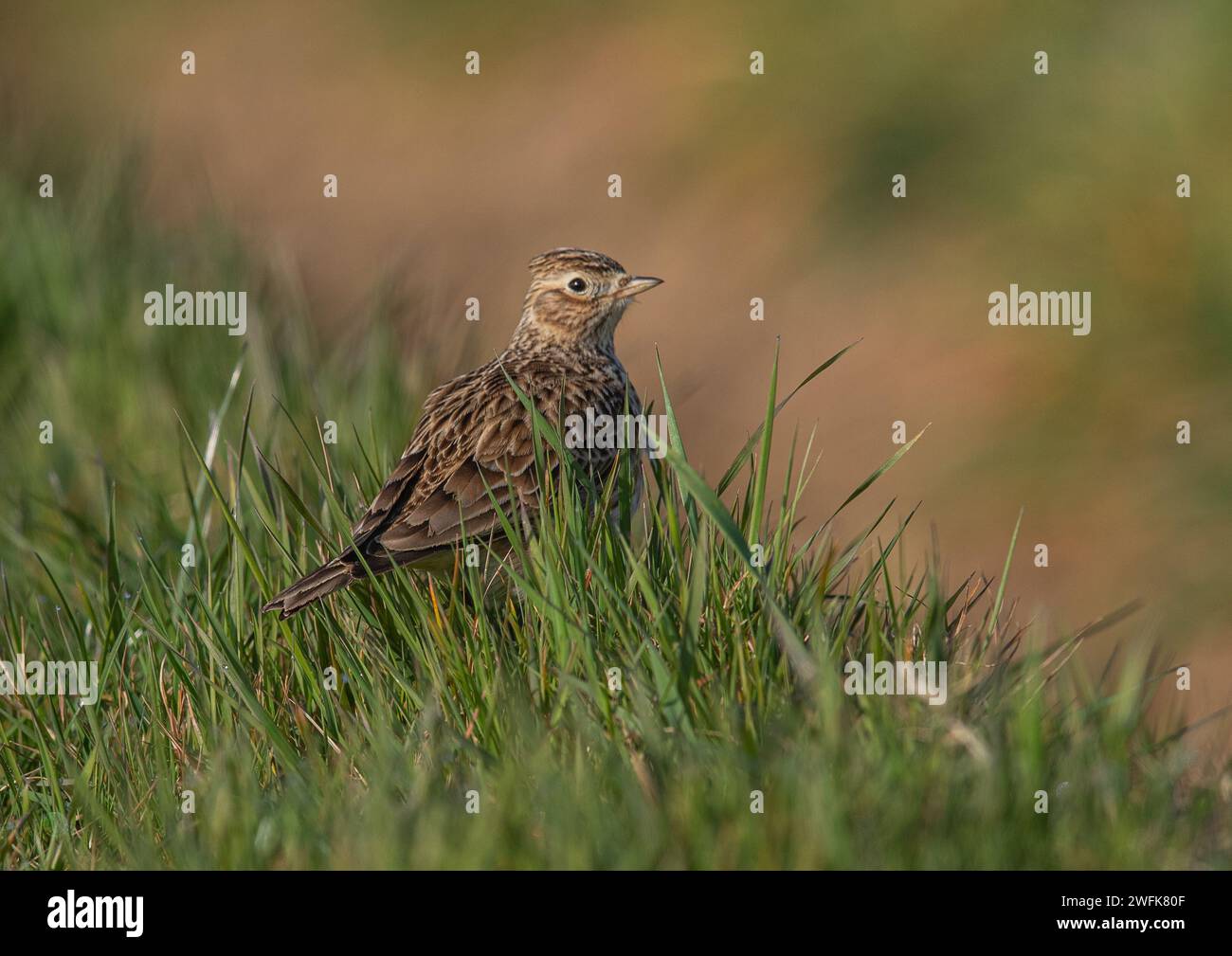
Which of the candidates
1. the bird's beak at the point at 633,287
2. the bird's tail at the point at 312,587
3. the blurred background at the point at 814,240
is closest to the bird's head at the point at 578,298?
the bird's beak at the point at 633,287

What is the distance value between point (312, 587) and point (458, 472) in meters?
1.07

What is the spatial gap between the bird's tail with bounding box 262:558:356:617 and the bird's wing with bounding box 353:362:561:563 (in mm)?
242

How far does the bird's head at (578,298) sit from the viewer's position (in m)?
7.17

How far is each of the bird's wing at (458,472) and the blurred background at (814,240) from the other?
4.59ft

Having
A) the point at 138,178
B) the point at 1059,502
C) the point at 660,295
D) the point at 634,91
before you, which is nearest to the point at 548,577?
the point at 1059,502

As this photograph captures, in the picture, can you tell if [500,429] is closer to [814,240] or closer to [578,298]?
[578,298]

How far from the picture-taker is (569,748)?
411 cm

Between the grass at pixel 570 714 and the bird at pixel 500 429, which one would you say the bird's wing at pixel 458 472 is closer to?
the bird at pixel 500 429

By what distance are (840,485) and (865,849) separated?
31.3 feet

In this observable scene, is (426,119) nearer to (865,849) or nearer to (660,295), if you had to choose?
(660,295)

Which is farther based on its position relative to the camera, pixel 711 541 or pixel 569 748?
pixel 711 541

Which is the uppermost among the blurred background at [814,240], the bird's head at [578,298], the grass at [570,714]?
the blurred background at [814,240]

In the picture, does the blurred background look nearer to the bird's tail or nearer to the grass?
the grass

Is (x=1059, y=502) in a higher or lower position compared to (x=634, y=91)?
lower
